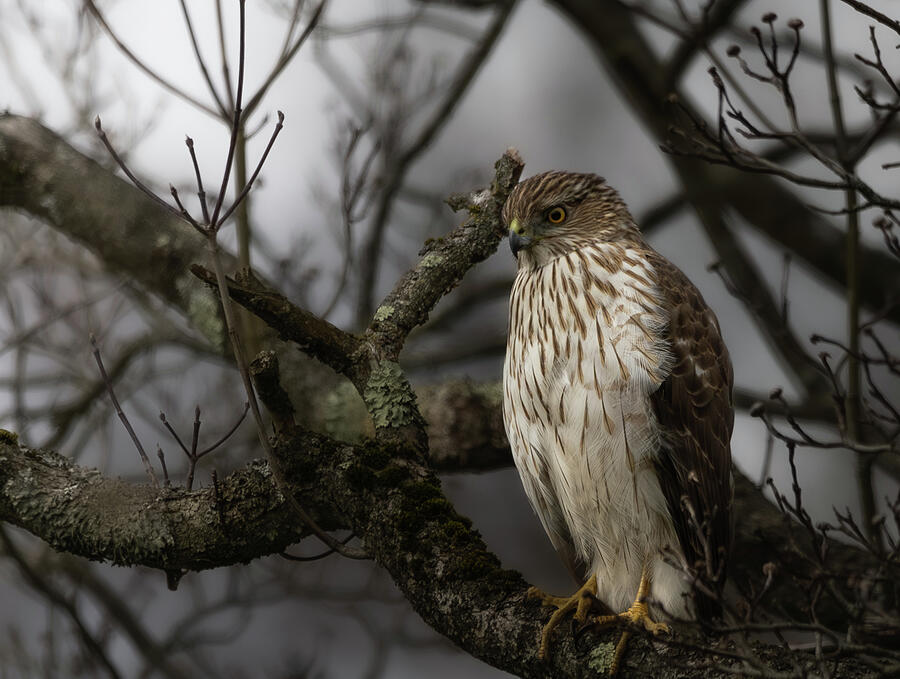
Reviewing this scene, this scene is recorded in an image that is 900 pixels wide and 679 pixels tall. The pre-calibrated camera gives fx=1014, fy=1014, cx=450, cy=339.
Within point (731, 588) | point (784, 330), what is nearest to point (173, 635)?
point (731, 588)

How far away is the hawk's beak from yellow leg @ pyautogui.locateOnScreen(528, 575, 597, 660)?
5.08 feet

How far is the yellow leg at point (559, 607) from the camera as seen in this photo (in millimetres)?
2785

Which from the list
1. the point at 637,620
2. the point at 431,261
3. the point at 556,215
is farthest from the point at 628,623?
the point at 556,215

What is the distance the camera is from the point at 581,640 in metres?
2.81

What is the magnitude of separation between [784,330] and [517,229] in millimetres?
1390

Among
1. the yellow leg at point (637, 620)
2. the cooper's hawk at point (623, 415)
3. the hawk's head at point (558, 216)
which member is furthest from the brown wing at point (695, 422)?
the hawk's head at point (558, 216)

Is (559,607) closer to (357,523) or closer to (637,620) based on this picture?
(637,620)

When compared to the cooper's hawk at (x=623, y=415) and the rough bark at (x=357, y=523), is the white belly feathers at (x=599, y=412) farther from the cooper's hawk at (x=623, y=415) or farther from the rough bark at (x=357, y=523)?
the rough bark at (x=357, y=523)

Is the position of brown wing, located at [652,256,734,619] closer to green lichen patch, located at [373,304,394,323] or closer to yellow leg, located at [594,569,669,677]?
yellow leg, located at [594,569,669,677]

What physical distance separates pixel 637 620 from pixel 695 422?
72 cm

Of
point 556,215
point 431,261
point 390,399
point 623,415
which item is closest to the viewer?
point 390,399

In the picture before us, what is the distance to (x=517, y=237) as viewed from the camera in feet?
13.2

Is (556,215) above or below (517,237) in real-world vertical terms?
above

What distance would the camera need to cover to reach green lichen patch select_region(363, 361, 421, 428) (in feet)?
10.8
